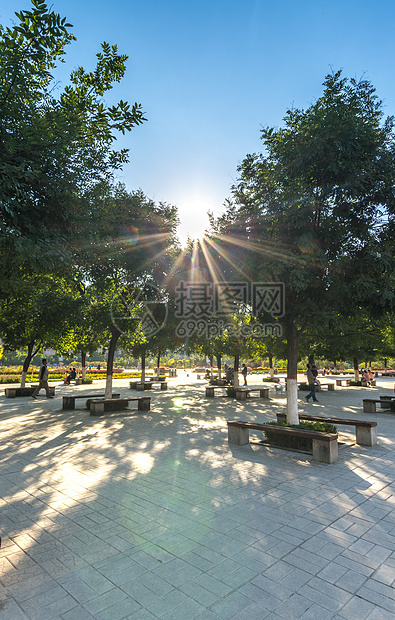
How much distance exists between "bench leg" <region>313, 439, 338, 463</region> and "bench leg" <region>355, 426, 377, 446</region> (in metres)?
1.77

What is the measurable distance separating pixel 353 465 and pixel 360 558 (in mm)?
3727

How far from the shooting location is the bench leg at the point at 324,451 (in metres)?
7.04

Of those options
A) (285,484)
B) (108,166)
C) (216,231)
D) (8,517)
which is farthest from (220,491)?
(216,231)

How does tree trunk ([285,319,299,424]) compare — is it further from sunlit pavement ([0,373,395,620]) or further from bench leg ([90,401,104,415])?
bench leg ([90,401,104,415])

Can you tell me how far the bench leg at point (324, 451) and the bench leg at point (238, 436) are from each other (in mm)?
1886

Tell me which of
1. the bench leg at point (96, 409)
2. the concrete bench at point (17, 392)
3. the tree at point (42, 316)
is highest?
the tree at point (42, 316)

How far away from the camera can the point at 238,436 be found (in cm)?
855

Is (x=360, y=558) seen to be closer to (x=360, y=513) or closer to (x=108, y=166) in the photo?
(x=360, y=513)

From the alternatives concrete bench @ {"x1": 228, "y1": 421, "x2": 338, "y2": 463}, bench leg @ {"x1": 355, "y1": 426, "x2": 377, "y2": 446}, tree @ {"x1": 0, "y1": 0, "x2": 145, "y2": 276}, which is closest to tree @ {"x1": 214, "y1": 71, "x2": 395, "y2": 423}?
concrete bench @ {"x1": 228, "y1": 421, "x2": 338, "y2": 463}

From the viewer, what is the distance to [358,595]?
2.97 m

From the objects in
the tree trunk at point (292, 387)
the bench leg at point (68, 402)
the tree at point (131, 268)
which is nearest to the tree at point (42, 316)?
the tree at point (131, 268)

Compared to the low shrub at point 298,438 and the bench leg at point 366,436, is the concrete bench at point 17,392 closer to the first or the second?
the low shrub at point 298,438

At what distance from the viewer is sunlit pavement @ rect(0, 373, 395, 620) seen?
9.51 ft

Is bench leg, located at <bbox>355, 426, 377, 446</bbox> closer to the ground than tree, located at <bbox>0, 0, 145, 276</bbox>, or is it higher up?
closer to the ground
